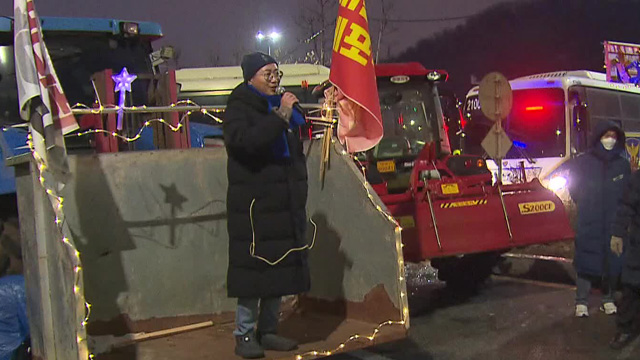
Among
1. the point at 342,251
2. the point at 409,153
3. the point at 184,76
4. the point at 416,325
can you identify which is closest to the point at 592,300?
the point at 416,325

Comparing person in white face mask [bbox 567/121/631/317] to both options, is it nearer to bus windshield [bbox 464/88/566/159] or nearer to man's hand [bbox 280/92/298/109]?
man's hand [bbox 280/92/298/109]

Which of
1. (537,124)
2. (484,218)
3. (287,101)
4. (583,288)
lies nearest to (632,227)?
(583,288)

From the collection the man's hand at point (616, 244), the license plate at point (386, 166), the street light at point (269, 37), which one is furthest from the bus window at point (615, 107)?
the street light at point (269, 37)

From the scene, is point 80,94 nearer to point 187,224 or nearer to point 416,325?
point 187,224

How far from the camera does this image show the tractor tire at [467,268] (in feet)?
30.8

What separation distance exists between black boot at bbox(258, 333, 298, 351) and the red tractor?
10.3 ft

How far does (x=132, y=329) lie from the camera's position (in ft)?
18.3

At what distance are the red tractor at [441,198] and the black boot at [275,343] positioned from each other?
3.13m

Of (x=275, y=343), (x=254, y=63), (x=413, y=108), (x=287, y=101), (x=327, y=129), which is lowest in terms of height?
(x=275, y=343)

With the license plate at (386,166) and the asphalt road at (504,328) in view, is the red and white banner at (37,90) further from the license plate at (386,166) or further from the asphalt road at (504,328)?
the license plate at (386,166)

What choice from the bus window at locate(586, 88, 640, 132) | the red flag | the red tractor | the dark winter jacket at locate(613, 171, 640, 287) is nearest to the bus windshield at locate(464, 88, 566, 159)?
the bus window at locate(586, 88, 640, 132)

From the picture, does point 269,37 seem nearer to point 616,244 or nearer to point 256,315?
point 616,244

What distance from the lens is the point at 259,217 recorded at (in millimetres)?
4363

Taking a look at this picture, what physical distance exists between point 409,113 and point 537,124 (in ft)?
23.2
